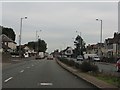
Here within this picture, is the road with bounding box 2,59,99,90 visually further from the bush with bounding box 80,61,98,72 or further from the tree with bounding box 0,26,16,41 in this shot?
the tree with bounding box 0,26,16,41

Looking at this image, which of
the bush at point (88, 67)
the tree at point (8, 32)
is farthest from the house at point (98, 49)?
the bush at point (88, 67)

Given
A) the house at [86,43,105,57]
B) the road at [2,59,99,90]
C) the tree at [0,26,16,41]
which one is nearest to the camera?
the road at [2,59,99,90]

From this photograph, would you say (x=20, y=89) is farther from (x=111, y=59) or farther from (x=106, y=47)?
(x=106, y=47)

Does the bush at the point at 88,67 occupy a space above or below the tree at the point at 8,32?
below

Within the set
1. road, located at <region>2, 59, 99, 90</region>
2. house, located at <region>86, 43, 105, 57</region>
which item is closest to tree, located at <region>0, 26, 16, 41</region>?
house, located at <region>86, 43, 105, 57</region>

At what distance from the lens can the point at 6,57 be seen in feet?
216

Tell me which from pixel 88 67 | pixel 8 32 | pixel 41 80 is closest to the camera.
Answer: pixel 41 80

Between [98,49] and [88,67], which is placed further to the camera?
[98,49]

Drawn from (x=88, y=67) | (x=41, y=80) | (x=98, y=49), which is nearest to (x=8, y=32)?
(x=98, y=49)

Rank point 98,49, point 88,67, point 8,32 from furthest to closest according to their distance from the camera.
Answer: point 8,32 → point 98,49 → point 88,67

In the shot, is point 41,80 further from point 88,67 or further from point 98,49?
point 98,49

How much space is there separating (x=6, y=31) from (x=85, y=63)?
5183 inches

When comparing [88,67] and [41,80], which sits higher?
[88,67]

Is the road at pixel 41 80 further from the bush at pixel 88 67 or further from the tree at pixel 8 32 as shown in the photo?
the tree at pixel 8 32
